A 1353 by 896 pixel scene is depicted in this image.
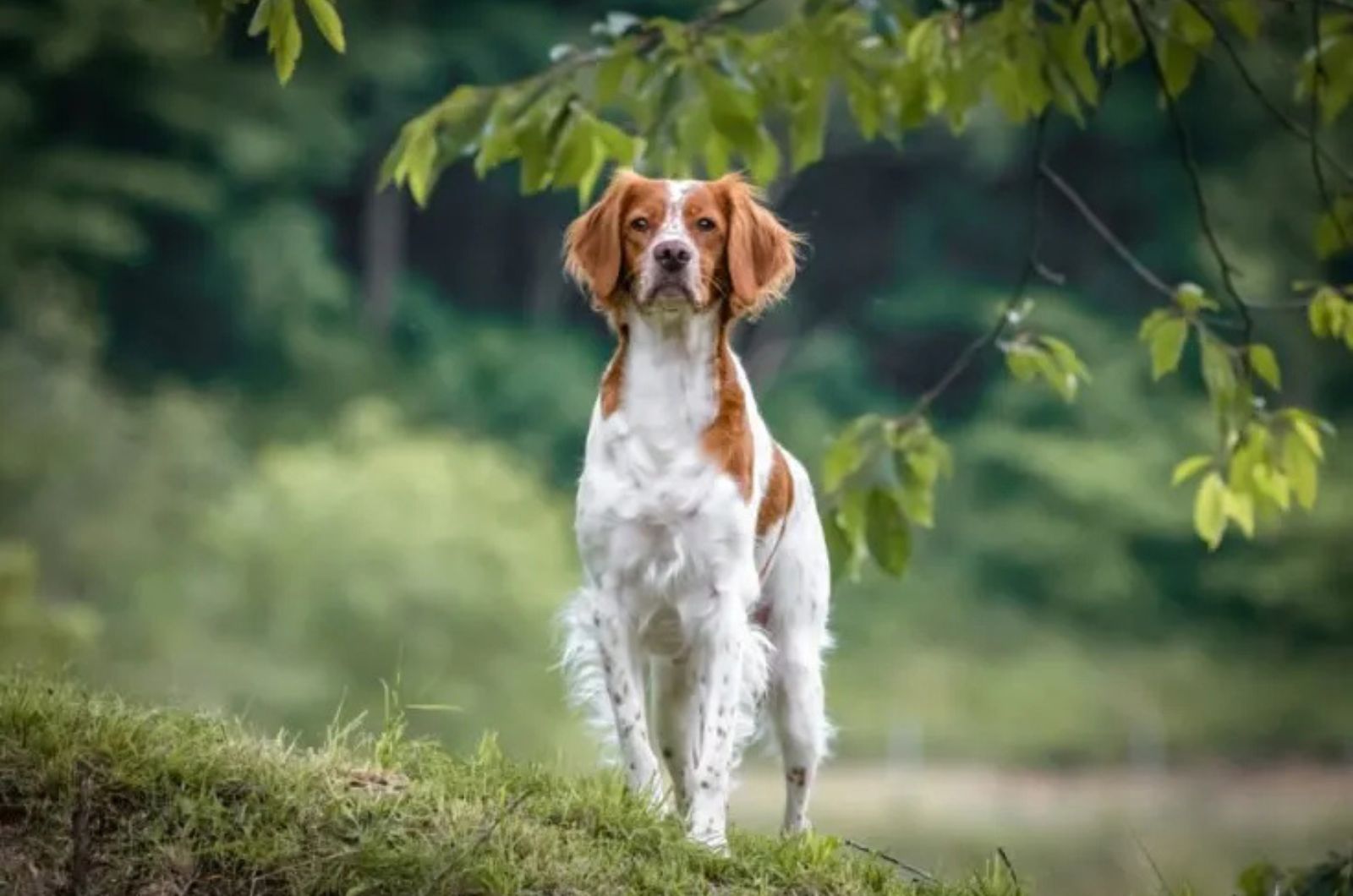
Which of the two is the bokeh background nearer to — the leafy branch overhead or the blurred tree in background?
the blurred tree in background

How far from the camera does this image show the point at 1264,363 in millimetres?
5980

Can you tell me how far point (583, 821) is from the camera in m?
5.21

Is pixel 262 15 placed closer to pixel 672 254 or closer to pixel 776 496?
pixel 672 254

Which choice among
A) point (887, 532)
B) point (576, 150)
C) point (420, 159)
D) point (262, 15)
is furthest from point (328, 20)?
point (887, 532)

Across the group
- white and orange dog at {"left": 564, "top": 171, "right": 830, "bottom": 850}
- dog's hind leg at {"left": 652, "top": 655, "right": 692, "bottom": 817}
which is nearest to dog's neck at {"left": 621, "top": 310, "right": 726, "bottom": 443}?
white and orange dog at {"left": 564, "top": 171, "right": 830, "bottom": 850}

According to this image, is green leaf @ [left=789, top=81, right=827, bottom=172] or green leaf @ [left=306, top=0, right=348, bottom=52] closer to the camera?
green leaf @ [left=306, top=0, right=348, bottom=52]

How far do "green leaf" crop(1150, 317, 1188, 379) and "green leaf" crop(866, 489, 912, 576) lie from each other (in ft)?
2.28

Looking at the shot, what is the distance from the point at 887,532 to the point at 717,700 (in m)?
0.51

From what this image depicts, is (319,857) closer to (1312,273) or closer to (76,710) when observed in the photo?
(76,710)

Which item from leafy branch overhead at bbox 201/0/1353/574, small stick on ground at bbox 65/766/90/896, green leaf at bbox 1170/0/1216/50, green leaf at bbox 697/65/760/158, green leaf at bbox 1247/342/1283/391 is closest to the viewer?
small stick on ground at bbox 65/766/90/896

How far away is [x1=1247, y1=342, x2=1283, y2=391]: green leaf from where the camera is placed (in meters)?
5.93

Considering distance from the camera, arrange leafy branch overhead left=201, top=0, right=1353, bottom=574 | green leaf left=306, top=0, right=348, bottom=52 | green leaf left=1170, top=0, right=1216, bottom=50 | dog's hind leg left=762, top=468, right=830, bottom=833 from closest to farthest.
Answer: green leaf left=306, top=0, right=348, bottom=52, leafy branch overhead left=201, top=0, right=1353, bottom=574, green leaf left=1170, top=0, right=1216, bottom=50, dog's hind leg left=762, top=468, right=830, bottom=833

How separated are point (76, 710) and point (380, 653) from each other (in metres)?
19.8

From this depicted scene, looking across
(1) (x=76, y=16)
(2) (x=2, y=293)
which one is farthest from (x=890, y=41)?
(1) (x=76, y=16)
